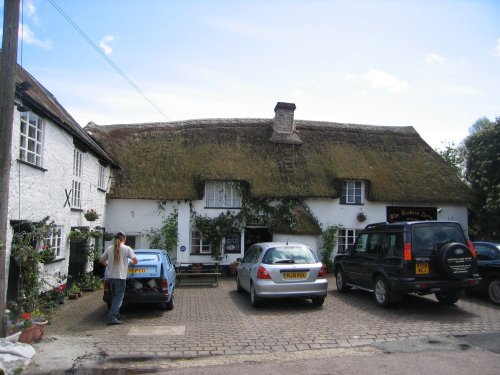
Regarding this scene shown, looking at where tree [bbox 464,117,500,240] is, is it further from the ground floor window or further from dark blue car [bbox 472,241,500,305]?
the ground floor window

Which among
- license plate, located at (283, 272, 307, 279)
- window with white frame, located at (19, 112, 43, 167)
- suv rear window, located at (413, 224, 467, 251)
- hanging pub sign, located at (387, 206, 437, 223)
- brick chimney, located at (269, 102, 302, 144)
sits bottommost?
license plate, located at (283, 272, 307, 279)

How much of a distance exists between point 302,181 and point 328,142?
12.1ft

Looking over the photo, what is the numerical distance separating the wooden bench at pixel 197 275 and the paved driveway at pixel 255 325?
3258 millimetres

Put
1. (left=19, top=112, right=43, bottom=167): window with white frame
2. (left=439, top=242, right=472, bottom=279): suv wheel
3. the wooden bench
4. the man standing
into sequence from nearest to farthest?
the man standing < (left=439, top=242, right=472, bottom=279): suv wheel < (left=19, top=112, right=43, bottom=167): window with white frame < the wooden bench

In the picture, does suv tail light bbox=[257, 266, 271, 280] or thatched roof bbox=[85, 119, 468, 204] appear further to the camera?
thatched roof bbox=[85, 119, 468, 204]

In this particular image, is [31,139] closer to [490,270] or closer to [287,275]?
[287,275]

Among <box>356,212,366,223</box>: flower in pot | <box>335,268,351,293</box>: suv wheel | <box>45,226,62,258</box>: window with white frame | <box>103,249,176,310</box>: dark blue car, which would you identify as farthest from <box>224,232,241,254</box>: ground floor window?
<box>103,249,176,310</box>: dark blue car

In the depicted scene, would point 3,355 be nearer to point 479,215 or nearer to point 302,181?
point 302,181

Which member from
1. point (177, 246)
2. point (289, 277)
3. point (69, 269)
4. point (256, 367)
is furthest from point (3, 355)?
point (177, 246)

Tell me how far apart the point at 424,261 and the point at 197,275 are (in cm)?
840

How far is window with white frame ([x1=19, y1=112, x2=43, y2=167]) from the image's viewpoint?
367 inches

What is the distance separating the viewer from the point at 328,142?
21188 mm

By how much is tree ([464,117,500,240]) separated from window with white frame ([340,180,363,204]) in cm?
528

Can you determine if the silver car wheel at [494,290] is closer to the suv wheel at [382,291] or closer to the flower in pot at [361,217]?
the suv wheel at [382,291]
